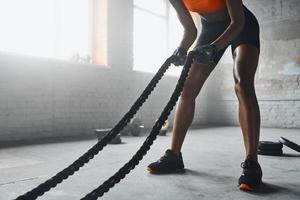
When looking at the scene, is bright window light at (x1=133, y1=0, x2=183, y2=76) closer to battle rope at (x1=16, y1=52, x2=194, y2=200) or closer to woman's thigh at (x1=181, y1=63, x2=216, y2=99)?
woman's thigh at (x1=181, y1=63, x2=216, y2=99)

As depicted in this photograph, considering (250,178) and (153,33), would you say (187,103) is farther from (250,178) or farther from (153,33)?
(153,33)

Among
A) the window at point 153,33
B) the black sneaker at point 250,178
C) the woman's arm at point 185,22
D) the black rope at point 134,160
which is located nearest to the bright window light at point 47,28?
the window at point 153,33

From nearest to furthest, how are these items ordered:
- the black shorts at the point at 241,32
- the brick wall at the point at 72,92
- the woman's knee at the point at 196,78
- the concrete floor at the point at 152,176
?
the concrete floor at the point at 152,176, the black shorts at the point at 241,32, the woman's knee at the point at 196,78, the brick wall at the point at 72,92

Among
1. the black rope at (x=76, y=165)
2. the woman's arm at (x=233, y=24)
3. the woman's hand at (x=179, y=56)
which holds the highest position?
the woman's arm at (x=233, y=24)

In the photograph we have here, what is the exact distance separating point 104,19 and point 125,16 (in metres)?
0.40

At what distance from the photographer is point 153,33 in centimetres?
618

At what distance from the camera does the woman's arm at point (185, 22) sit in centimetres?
192

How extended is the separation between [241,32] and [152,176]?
2.91 feet

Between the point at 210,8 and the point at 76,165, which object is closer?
the point at 76,165

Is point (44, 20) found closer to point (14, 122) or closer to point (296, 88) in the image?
point (14, 122)

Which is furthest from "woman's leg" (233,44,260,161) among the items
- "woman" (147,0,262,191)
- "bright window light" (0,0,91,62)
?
"bright window light" (0,0,91,62)

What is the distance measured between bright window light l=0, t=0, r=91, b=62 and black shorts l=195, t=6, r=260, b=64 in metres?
2.55

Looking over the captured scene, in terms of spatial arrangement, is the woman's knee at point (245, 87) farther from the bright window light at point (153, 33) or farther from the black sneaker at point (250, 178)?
the bright window light at point (153, 33)

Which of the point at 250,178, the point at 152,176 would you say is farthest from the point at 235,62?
the point at 152,176
